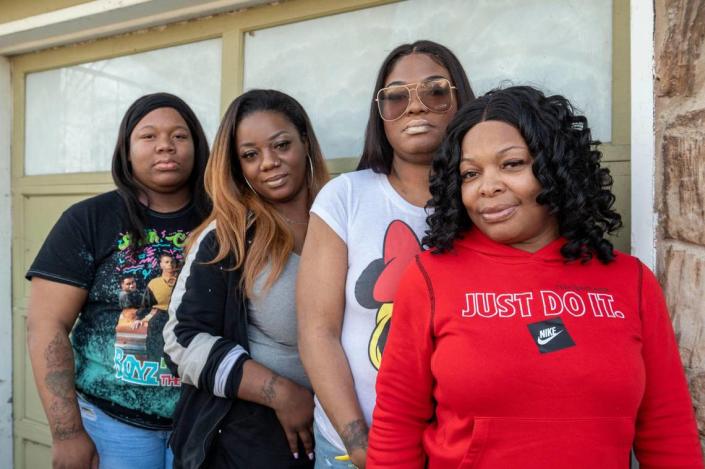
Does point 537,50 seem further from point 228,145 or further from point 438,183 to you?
point 228,145

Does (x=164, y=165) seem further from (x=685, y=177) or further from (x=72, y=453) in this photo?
(x=685, y=177)

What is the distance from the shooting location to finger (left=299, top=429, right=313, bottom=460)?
5.74 ft

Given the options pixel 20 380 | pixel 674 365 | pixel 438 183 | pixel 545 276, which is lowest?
pixel 20 380

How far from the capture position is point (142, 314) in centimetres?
211

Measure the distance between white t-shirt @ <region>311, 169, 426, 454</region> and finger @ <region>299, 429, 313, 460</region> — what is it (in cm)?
10

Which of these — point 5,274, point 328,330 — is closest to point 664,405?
point 328,330

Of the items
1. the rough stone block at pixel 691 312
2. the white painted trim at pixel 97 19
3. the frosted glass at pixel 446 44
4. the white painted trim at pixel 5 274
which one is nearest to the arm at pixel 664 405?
the rough stone block at pixel 691 312

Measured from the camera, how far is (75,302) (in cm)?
209

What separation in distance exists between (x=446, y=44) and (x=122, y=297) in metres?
1.48

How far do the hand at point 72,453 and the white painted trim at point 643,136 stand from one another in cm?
186

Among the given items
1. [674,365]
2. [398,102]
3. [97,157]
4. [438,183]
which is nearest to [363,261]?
[438,183]

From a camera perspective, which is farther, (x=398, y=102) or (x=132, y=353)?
(x=132, y=353)

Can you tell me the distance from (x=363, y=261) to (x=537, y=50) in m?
1.06

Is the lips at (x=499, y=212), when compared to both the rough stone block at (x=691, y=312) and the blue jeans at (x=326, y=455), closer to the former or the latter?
the rough stone block at (x=691, y=312)
